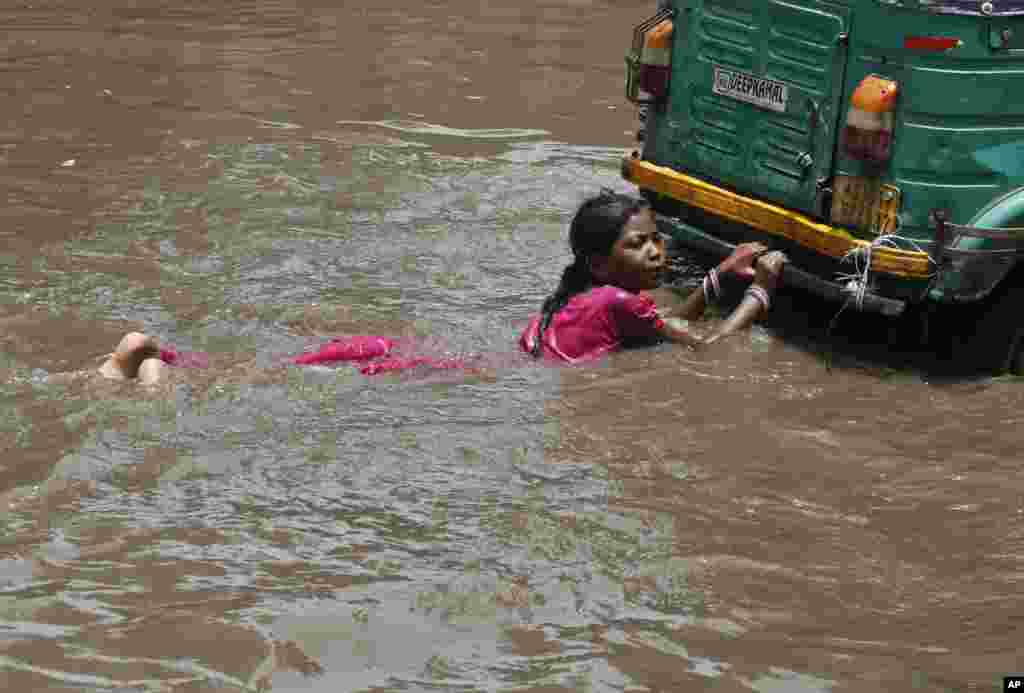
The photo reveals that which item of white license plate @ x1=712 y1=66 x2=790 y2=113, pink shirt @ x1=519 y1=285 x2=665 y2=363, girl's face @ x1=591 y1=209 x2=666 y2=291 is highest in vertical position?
white license plate @ x1=712 y1=66 x2=790 y2=113

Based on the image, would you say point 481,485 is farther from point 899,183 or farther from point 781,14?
point 781,14

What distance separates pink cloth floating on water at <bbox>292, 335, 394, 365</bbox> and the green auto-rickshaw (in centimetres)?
179

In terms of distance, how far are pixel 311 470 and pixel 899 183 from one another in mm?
2865

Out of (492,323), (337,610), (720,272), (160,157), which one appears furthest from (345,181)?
(337,610)

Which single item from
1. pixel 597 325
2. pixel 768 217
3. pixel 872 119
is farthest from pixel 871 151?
pixel 597 325

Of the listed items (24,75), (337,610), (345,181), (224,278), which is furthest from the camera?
(24,75)

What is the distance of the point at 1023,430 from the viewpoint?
21.5ft

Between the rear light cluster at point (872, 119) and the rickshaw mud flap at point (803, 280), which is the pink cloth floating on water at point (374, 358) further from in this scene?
the rear light cluster at point (872, 119)

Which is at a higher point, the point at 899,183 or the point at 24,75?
the point at 899,183

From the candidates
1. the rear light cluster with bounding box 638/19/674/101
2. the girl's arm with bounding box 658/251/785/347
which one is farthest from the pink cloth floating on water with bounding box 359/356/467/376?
the rear light cluster with bounding box 638/19/674/101

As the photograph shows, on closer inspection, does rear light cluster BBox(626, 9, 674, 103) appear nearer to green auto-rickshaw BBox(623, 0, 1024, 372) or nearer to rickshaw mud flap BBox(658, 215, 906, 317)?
green auto-rickshaw BBox(623, 0, 1024, 372)

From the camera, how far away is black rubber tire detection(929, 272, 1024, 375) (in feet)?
23.4

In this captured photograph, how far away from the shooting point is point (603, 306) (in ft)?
23.2

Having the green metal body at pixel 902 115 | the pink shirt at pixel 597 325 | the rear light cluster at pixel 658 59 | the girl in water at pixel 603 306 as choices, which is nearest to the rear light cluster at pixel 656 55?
the rear light cluster at pixel 658 59
